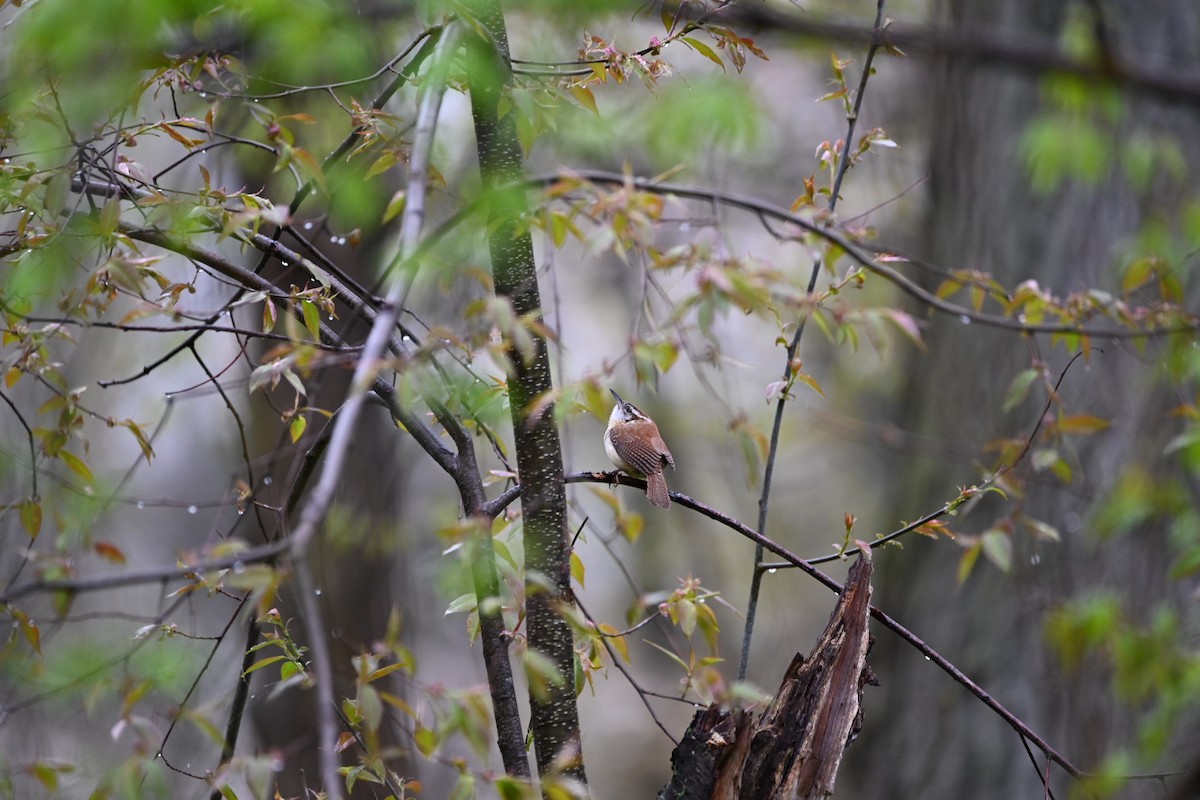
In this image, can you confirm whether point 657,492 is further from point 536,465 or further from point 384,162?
point 384,162

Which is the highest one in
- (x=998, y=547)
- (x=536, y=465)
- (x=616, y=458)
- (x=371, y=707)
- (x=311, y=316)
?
(x=616, y=458)

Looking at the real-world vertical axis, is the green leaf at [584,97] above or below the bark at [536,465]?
above

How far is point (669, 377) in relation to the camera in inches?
324

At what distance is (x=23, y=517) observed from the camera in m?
1.91

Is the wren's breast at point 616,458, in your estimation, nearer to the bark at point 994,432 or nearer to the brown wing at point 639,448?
the brown wing at point 639,448

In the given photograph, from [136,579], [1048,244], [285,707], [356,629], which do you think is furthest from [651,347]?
[1048,244]

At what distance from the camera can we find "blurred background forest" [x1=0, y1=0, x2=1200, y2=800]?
1595 mm

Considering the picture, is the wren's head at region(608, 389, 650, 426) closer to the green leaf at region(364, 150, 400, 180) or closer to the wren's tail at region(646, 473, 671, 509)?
the wren's tail at region(646, 473, 671, 509)

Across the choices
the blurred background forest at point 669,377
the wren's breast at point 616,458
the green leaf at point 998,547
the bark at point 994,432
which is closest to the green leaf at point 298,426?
the blurred background forest at point 669,377

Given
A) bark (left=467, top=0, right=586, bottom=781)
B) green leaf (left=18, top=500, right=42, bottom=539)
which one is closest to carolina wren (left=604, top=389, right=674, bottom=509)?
bark (left=467, top=0, right=586, bottom=781)

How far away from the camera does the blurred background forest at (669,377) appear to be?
62.8 inches

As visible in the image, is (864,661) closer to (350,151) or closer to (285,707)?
(350,151)

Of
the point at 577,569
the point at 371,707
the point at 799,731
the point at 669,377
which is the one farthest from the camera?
A: the point at 669,377

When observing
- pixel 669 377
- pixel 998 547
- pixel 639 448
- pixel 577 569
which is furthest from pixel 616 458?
pixel 669 377
